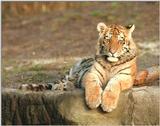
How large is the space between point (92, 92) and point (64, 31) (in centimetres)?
774

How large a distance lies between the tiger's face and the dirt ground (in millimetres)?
3009

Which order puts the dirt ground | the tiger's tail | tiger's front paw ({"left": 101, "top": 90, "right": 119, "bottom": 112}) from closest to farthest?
tiger's front paw ({"left": 101, "top": 90, "right": 119, "bottom": 112})
the tiger's tail
the dirt ground

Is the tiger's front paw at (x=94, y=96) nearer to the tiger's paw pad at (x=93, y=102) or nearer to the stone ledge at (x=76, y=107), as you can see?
the tiger's paw pad at (x=93, y=102)

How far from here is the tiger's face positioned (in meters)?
6.07

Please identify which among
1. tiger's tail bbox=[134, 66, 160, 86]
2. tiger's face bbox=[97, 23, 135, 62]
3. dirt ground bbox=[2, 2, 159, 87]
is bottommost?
dirt ground bbox=[2, 2, 159, 87]

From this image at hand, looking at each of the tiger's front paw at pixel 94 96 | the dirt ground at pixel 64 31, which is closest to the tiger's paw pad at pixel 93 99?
the tiger's front paw at pixel 94 96

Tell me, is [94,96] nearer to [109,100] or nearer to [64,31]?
[109,100]

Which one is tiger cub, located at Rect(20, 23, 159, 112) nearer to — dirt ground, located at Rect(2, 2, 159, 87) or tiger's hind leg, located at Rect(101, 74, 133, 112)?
tiger's hind leg, located at Rect(101, 74, 133, 112)

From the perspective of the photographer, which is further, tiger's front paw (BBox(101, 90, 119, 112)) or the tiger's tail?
the tiger's tail

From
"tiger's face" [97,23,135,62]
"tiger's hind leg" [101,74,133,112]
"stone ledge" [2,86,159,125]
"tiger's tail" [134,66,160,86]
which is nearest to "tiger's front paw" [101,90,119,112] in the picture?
"tiger's hind leg" [101,74,133,112]

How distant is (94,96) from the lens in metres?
5.97

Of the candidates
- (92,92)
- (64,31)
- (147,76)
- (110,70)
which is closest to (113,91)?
(92,92)

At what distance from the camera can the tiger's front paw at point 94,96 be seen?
235 inches

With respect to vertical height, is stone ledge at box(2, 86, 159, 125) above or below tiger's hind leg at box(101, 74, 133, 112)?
below
